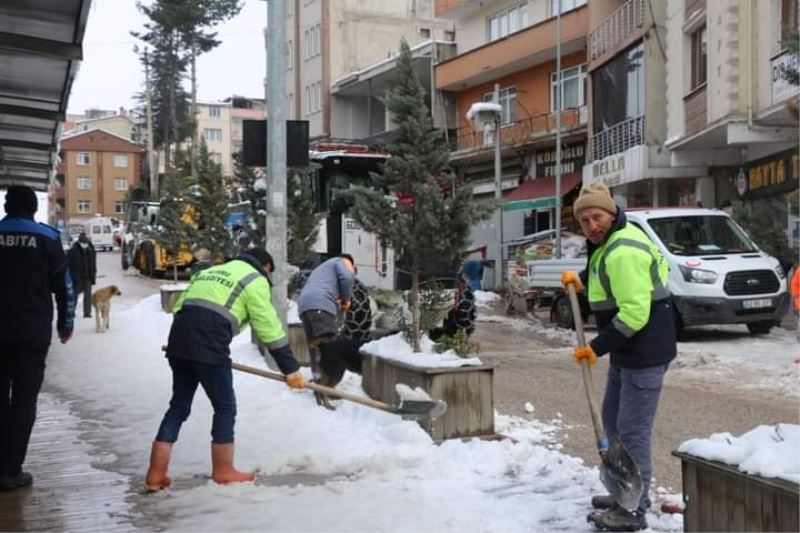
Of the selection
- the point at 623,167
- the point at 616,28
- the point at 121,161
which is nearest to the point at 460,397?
the point at 623,167

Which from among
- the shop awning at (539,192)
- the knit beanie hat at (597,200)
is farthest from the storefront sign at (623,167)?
the knit beanie hat at (597,200)

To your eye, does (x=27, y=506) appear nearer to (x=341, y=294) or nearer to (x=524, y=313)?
(x=341, y=294)

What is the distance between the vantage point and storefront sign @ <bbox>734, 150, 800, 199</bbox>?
1670 centimetres

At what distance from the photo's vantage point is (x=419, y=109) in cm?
883

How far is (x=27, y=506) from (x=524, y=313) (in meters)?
15.3

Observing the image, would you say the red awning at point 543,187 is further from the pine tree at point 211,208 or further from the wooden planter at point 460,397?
the wooden planter at point 460,397

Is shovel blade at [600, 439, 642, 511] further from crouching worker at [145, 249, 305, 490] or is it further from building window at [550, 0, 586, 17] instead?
building window at [550, 0, 586, 17]

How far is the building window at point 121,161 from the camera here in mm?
94625

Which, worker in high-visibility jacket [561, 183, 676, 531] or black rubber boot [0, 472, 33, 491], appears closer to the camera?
worker in high-visibility jacket [561, 183, 676, 531]

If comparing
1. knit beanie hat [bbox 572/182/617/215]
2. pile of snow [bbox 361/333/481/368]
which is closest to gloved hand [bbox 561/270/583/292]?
knit beanie hat [bbox 572/182/617/215]

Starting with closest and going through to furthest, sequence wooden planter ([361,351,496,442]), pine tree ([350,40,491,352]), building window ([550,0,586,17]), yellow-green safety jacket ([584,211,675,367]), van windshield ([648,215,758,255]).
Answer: yellow-green safety jacket ([584,211,675,367])
wooden planter ([361,351,496,442])
pine tree ([350,40,491,352])
van windshield ([648,215,758,255])
building window ([550,0,586,17])

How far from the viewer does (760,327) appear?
45.2ft

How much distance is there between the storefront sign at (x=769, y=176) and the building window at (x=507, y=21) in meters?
16.2

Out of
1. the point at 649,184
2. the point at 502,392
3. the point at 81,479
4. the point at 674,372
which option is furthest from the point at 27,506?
the point at 649,184
